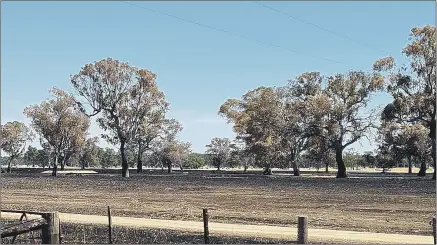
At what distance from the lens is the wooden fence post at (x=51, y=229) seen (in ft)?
43.4

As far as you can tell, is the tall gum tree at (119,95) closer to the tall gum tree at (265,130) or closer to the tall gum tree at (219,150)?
the tall gum tree at (265,130)

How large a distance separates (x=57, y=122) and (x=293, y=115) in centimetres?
4065

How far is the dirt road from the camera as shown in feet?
47.2

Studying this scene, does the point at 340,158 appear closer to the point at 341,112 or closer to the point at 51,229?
the point at 341,112

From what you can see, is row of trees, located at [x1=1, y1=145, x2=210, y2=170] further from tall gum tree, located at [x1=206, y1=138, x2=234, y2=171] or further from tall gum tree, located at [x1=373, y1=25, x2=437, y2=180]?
tall gum tree, located at [x1=373, y1=25, x2=437, y2=180]

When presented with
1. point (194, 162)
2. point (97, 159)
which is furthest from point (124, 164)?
point (194, 162)

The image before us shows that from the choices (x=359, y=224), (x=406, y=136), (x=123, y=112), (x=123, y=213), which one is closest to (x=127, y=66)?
(x=123, y=112)

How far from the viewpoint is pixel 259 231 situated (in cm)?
1623

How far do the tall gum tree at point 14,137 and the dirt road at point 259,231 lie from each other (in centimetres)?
10170

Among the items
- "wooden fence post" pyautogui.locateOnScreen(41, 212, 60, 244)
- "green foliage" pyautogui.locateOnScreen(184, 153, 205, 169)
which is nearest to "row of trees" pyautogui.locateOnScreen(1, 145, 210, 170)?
"green foliage" pyautogui.locateOnScreen(184, 153, 205, 169)

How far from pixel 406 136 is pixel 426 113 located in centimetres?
348

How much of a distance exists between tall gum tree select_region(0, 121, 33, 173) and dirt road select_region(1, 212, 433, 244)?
102 m

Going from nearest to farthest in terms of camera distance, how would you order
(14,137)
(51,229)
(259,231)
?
(51,229) → (259,231) → (14,137)

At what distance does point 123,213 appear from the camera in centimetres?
2178
